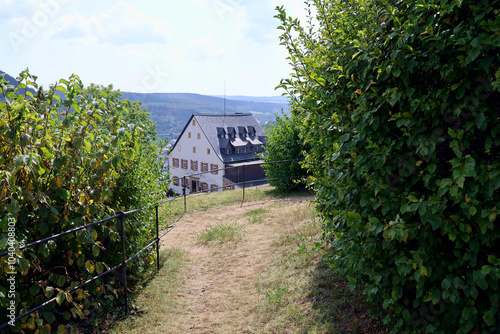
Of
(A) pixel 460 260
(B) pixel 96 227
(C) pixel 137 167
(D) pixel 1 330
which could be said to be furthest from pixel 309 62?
(D) pixel 1 330

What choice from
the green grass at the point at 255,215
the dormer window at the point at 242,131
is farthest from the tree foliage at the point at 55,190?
the dormer window at the point at 242,131

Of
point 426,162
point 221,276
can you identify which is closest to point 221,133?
point 221,276

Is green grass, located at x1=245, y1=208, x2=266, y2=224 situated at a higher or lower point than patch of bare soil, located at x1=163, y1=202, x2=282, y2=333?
higher

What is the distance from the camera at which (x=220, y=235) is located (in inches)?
367

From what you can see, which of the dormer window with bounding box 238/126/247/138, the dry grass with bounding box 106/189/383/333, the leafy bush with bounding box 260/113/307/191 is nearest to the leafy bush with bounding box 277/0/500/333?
the dry grass with bounding box 106/189/383/333

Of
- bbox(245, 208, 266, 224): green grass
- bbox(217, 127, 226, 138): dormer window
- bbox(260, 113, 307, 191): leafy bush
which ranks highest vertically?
bbox(217, 127, 226, 138): dormer window

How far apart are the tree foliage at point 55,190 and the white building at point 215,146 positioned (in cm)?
4754

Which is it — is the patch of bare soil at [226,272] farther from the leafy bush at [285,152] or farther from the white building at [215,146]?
the white building at [215,146]

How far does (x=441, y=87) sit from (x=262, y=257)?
5.22 m

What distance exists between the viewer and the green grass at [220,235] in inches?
355

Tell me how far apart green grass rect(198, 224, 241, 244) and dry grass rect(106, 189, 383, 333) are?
0.06 meters

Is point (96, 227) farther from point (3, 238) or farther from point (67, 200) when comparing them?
point (3, 238)

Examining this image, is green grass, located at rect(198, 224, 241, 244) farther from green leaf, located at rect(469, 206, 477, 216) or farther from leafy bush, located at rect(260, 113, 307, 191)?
leafy bush, located at rect(260, 113, 307, 191)

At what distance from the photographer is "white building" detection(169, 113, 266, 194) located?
56.3 meters
